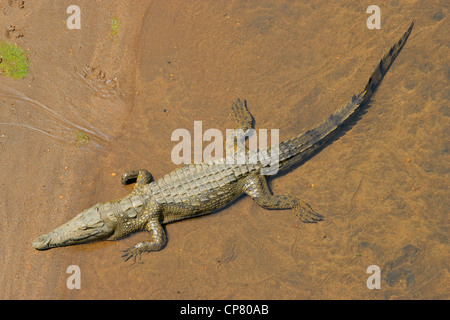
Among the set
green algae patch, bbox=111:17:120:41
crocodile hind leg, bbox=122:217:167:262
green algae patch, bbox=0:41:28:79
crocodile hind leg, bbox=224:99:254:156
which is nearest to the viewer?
crocodile hind leg, bbox=122:217:167:262

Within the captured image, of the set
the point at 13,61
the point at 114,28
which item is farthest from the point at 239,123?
the point at 13,61

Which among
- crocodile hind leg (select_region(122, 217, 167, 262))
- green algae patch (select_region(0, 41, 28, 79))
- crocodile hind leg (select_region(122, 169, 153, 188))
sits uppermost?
green algae patch (select_region(0, 41, 28, 79))

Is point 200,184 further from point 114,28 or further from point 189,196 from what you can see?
point 114,28

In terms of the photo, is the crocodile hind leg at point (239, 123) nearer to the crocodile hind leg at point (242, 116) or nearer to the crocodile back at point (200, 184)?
the crocodile hind leg at point (242, 116)

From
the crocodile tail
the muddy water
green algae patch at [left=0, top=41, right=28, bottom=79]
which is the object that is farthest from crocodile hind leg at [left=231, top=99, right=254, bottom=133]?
green algae patch at [left=0, top=41, right=28, bottom=79]

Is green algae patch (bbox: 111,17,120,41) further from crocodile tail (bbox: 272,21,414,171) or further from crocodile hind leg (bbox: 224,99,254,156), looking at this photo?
crocodile tail (bbox: 272,21,414,171)

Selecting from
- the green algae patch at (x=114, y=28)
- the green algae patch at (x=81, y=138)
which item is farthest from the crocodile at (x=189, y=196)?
the green algae patch at (x=114, y=28)
